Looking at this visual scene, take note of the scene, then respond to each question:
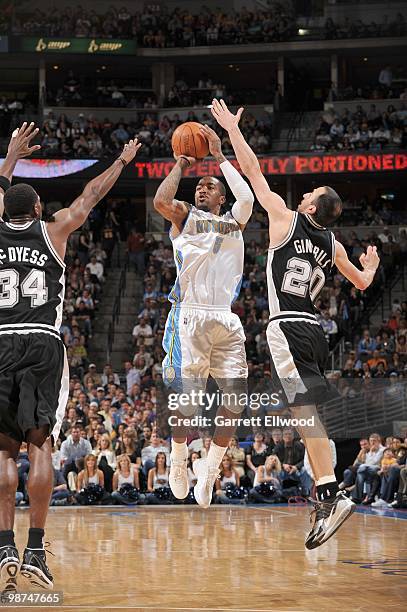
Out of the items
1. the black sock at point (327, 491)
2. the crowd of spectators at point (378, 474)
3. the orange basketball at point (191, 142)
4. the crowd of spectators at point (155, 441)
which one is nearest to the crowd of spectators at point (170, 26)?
the crowd of spectators at point (155, 441)

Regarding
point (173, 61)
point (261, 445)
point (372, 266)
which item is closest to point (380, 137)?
point (173, 61)

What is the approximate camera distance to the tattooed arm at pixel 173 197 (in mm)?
7852

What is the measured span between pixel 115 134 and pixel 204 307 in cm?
2156

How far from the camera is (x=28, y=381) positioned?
264 inches

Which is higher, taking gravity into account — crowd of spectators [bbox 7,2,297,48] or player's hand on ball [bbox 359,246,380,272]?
crowd of spectators [bbox 7,2,297,48]

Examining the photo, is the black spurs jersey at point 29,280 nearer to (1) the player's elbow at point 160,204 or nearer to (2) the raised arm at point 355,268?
(1) the player's elbow at point 160,204

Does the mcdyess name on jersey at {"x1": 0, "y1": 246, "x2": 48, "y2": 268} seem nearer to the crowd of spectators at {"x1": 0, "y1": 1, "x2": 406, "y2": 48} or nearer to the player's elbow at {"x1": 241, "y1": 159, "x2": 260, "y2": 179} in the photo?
the player's elbow at {"x1": 241, "y1": 159, "x2": 260, "y2": 179}

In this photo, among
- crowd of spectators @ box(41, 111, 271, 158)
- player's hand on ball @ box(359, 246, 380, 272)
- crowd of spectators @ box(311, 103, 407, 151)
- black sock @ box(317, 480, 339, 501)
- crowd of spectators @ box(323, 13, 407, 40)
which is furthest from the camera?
crowd of spectators @ box(323, 13, 407, 40)

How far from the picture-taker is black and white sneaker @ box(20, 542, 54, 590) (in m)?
6.49

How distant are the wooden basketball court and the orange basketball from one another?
344cm

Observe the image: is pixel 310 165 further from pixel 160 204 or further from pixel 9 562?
pixel 9 562

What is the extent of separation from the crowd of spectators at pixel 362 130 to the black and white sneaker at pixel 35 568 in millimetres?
22515

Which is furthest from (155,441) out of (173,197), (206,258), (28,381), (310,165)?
(310,165)

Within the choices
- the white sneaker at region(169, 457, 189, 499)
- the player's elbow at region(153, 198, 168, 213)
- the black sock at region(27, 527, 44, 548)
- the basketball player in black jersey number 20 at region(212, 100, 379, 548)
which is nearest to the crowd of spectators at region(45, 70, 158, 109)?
the player's elbow at region(153, 198, 168, 213)
